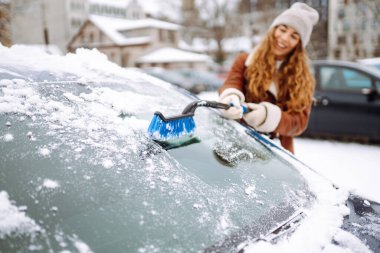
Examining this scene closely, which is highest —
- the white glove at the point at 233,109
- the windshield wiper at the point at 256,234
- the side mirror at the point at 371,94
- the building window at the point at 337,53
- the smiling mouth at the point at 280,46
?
the smiling mouth at the point at 280,46

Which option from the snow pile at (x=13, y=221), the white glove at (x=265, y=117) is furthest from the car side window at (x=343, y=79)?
the snow pile at (x=13, y=221)

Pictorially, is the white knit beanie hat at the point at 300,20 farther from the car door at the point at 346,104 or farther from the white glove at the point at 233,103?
the car door at the point at 346,104

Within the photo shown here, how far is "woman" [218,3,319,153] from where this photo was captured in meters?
2.20

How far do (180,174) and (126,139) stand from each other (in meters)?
0.25

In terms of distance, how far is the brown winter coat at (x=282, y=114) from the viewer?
2.20m

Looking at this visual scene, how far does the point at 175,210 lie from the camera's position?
1.03 metres

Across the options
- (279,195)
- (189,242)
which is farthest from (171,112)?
(189,242)

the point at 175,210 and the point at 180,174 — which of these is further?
the point at 180,174

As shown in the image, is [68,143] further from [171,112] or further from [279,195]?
[279,195]

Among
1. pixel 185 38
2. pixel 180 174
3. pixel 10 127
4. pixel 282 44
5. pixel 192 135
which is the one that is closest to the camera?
pixel 10 127

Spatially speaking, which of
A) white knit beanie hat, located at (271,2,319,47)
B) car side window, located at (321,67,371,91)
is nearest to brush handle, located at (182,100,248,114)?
white knit beanie hat, located at (271,2,319,47)

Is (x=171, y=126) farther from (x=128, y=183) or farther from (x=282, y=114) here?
(x=282, y=114)

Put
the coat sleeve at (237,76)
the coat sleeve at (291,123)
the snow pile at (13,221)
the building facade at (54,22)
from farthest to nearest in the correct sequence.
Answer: the building facade at (54,22) → the coat sleeve at (237,76) → the coat sleeve at (291,123) → the snow pile at (13,221)

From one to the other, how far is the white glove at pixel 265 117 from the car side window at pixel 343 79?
3787 mm
